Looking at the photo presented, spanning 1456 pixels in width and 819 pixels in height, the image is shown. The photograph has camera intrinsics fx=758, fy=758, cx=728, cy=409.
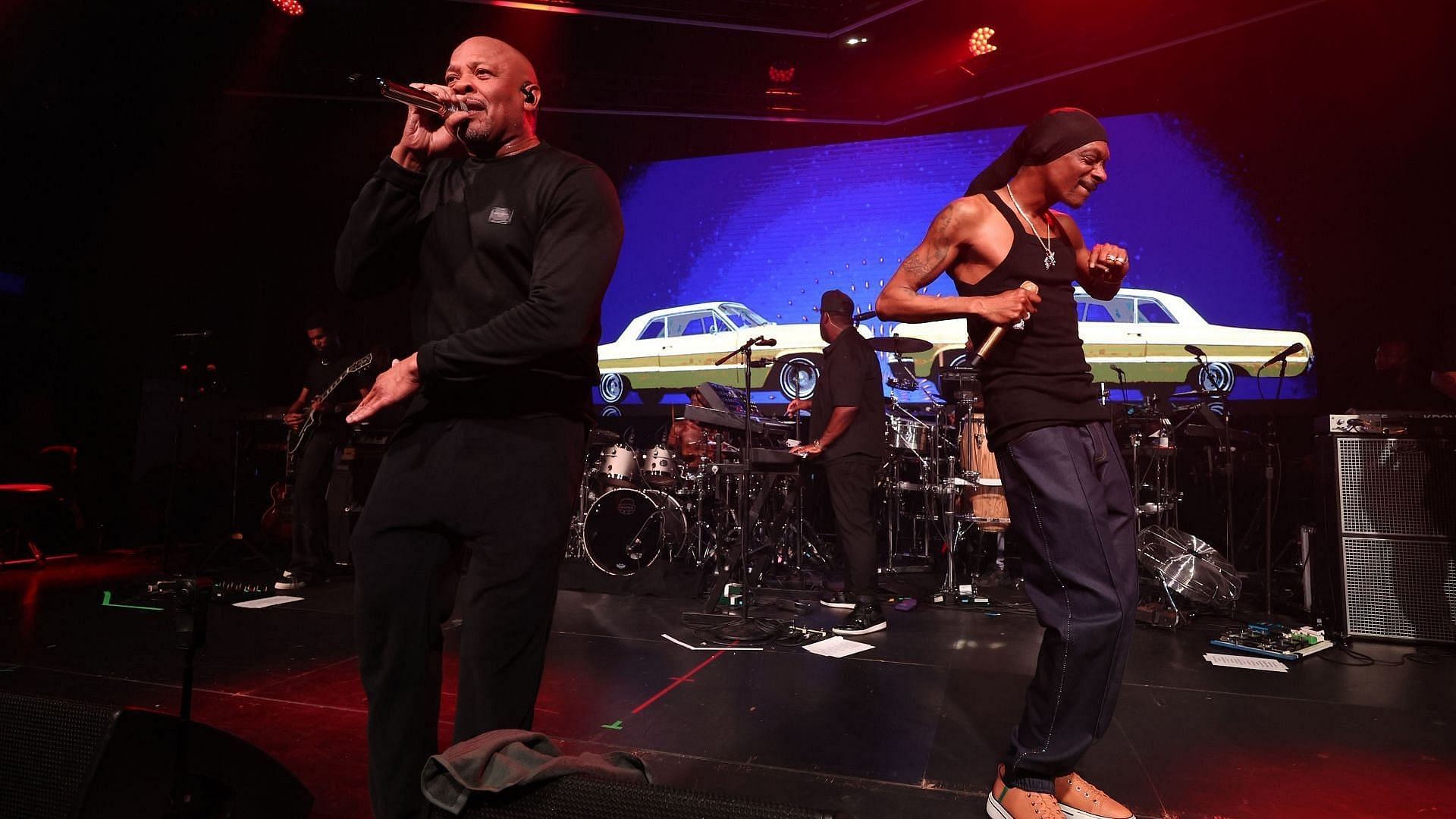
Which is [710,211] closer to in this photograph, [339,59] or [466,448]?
[339,59]

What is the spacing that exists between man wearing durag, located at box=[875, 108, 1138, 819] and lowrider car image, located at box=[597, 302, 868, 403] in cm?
597

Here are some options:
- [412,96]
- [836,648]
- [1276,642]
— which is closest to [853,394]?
[836,648]

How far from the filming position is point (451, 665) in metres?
4.08

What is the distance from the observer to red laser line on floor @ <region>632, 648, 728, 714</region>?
11.4ft

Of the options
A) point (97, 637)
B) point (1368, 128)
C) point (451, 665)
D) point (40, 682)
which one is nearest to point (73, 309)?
point (97, 637)

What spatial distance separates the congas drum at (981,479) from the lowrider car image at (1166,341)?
1.07 metres

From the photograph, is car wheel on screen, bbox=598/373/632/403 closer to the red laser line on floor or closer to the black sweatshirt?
the red laser line on floor

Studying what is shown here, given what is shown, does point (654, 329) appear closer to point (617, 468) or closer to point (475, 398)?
point (617, 468)

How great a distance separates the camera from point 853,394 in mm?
5582

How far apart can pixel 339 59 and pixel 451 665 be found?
7.65m

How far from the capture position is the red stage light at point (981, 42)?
843 centimetres

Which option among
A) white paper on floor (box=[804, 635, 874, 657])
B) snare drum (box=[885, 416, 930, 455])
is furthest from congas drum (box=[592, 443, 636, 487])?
white paper on floor (box=[804, 635, 874, 657])

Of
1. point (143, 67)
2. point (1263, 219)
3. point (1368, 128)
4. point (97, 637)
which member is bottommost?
point (97, 637)

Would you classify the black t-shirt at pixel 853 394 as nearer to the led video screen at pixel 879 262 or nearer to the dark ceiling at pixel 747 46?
the led video screen at pixel 879 262
